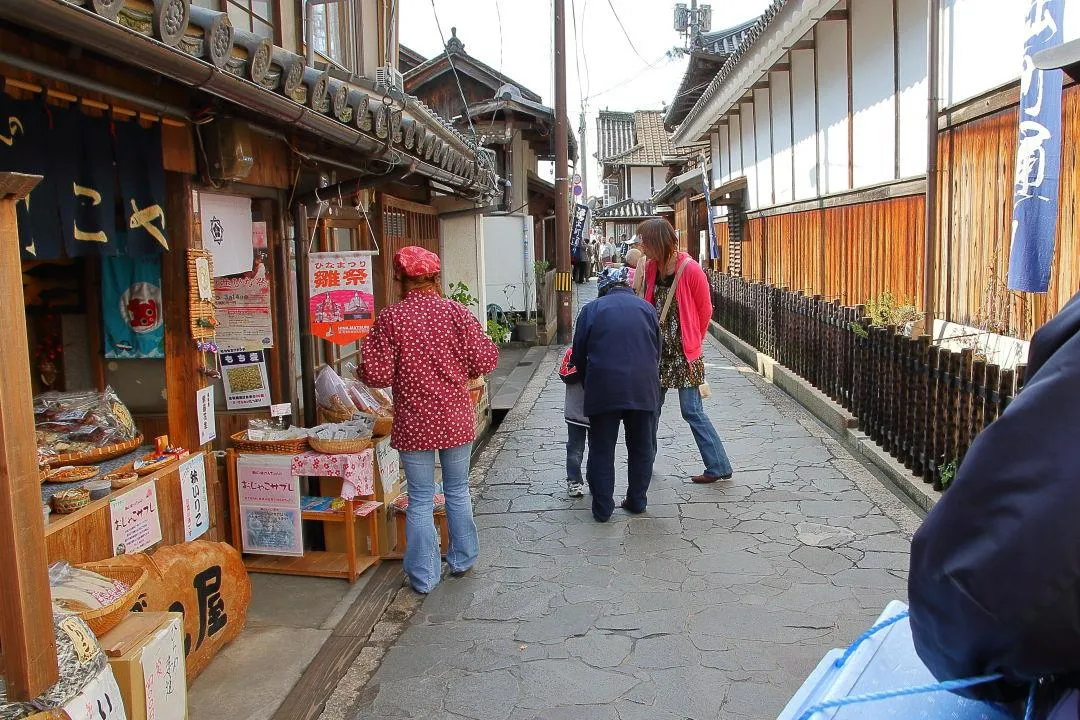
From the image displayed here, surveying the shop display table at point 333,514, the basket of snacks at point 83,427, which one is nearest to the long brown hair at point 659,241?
the shop display table at point 333,514

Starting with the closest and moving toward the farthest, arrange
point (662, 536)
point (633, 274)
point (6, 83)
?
point (6, 83) < point (662, 536) < point (633, 274)

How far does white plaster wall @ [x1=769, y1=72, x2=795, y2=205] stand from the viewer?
16.2m

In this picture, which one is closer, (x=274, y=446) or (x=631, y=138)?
(x=274, y=446)

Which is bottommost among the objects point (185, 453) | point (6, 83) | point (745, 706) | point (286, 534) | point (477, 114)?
point (745, 706)

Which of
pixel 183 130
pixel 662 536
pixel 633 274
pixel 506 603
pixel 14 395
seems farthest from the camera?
pixel 633 274

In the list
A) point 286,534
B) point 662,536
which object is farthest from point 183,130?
point 662,536

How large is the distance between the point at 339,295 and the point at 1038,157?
5.64 meters

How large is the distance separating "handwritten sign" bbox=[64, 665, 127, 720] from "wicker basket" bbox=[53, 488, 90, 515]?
128 centimetres

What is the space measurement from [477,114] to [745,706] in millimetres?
19117

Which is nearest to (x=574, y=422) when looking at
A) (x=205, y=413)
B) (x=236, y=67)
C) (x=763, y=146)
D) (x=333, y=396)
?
(x=333, y=396)

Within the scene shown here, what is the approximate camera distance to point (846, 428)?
391 inches

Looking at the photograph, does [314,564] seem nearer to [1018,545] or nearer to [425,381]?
[425,381]

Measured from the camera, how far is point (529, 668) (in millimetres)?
4816

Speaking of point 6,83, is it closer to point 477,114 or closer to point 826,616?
point 826,616
